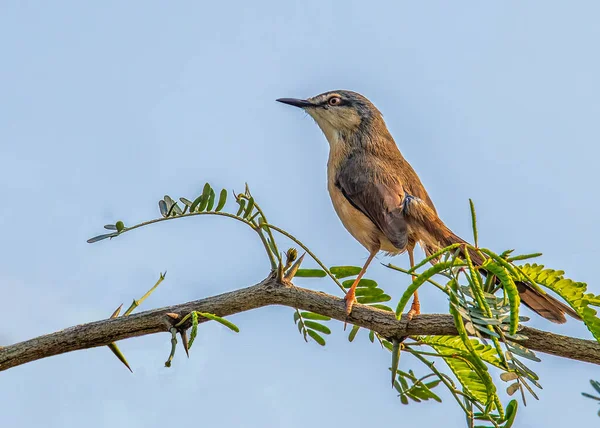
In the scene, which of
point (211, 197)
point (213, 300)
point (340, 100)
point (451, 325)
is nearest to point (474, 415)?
point (451, 325)

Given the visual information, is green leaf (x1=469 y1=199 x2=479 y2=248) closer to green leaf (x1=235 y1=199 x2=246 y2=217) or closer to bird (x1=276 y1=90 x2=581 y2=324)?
green leaf (x1=235 y1=199 x2=246 y2=217)

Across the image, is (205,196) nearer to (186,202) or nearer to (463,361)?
(186,202)

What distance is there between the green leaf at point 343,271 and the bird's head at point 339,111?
3162 mm

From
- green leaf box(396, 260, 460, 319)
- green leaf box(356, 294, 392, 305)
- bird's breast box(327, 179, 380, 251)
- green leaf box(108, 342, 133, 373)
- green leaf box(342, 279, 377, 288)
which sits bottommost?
green leaf box(108, 342, 133, 373)

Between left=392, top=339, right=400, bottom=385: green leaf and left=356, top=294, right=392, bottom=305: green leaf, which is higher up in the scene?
left=356, top=294, right=392, bottom=305: green leaf

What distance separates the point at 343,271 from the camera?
443 cm

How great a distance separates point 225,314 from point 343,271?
105 centimetres

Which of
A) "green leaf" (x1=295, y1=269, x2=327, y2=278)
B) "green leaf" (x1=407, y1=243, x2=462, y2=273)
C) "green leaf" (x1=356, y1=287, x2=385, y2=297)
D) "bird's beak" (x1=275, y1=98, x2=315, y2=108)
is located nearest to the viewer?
"green leaf" (x1=407, y1=243, x2=462, y2=273)

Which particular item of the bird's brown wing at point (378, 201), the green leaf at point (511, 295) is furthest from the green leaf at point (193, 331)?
the bird's brown wing at point (378, 201)

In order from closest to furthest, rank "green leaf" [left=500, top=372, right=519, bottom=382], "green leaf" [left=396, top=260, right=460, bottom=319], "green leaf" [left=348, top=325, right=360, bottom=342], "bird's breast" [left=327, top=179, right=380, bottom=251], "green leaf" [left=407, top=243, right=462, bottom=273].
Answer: "green leaf" [left=407, top=243, right=462, bottom=273]
"green leaf" [left=396, top=260, right=460, bottom=319]
"green leaf" [left=500, top=372, right=519, bottom=382]
"green leaf" [left=348, top=325, right=360, bottom=342]
"bird's breast" [left=327, top=179, right=380, bottom=251]

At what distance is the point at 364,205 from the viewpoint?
6.11 meters

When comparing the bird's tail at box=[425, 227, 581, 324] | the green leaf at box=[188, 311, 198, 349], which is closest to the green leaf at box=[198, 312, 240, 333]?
the green leaf at box=[188, 311, 198, 349]

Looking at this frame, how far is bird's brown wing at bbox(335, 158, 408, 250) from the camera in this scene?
5.86 metres

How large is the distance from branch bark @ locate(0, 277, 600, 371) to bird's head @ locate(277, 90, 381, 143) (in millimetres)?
3902
